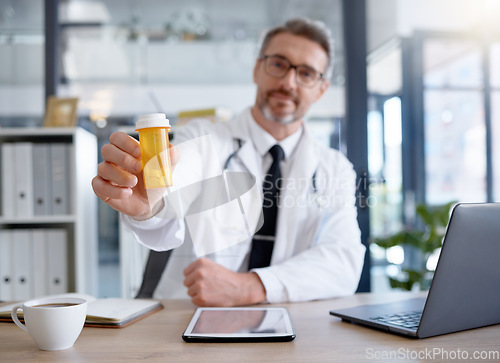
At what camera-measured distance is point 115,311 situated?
3.21 ft

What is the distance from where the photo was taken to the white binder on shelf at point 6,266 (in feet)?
7.04

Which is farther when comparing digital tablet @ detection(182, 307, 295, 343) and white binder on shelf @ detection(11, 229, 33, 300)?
white binder on shelf @ detection(11, 229, 33, 300)

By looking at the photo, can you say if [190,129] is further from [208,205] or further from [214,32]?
[214,32]

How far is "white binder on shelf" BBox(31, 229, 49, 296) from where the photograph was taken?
216cm

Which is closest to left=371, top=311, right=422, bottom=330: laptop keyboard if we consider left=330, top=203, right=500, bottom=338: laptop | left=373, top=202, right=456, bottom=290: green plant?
left=330, top=203, right=500, bottom=338: laptop

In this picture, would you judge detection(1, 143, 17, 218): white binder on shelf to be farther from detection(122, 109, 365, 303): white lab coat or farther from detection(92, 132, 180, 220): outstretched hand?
detection(92, 132, 180, 220): outstretched hand

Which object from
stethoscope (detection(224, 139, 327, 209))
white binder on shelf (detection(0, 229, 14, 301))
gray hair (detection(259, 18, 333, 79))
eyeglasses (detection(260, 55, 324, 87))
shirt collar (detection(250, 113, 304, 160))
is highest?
gray hair (detection(259, 18, 333, 79))

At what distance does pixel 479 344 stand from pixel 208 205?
974 millimetres

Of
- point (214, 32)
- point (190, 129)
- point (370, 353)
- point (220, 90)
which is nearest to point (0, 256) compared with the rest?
point (190, 129)

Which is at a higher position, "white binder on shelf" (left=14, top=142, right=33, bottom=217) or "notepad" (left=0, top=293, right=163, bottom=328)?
"white binder on shelf" (left=14, top=142, right=33, bottom=217)

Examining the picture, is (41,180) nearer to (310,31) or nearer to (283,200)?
(283,200)

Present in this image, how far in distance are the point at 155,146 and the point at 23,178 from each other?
1629 millimetres

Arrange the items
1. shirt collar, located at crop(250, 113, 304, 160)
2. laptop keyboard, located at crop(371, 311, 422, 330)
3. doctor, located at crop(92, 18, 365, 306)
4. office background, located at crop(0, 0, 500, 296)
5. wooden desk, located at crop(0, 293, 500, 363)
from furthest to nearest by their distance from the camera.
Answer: office background, located at crop(0, 0, 500, 296) < shirt collar, located at crop(250, 113, 304, 160) < doctor, located at crop(92, 18, 365, 306) < laptop keyboard, located at crop(371, 311, 422, 330) < wooden desk, located at crop(0, 293, 500, 363)

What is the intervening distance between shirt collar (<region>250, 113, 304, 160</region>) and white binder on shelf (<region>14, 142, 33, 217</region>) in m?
1.10
